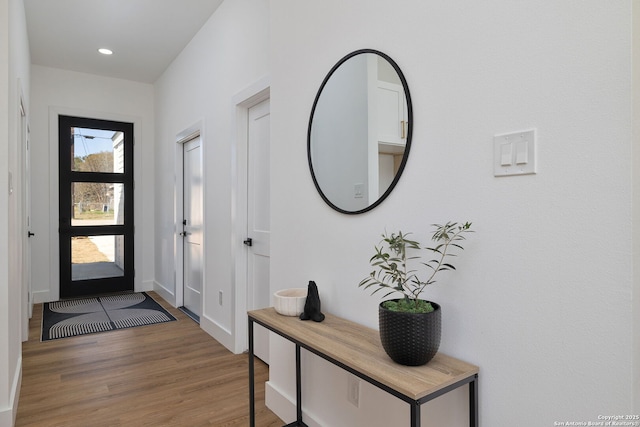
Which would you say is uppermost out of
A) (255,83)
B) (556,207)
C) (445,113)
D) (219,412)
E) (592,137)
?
(255,83)

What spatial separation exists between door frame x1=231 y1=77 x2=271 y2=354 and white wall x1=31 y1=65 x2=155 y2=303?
8.90 feet

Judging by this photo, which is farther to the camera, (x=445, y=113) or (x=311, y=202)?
(x=311, y=202)

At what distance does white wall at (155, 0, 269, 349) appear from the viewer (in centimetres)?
284

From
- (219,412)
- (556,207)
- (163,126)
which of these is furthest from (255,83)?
(163,126)

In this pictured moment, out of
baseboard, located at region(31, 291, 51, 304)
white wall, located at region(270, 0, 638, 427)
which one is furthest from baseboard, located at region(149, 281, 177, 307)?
white wall, located at region(270, 0, 638, 427)

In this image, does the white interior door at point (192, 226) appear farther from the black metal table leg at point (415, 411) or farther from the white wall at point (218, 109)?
the black metal table leg at point (415, 411)

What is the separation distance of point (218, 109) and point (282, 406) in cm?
232

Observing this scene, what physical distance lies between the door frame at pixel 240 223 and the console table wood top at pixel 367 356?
4.29ft

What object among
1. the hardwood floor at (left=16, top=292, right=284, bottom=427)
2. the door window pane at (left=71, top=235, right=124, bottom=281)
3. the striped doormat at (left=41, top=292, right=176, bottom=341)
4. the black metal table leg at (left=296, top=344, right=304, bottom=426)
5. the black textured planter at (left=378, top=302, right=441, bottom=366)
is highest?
the black textured planter at (left=378, top=302, right=441, bottom=366)

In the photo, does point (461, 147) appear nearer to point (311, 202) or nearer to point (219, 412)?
point (311, 202)

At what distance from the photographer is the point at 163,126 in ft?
15.9

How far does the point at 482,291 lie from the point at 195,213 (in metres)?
3.38

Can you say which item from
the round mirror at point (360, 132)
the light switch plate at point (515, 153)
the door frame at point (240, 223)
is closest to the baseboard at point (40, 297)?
the door frame at point (240, 223)

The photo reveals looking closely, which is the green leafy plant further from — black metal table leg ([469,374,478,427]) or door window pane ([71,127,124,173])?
door window pane ([71,127,124,173])
